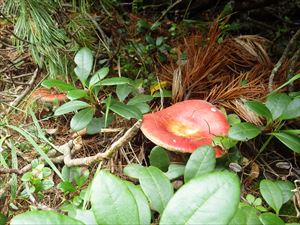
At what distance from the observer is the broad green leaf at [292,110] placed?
132 centimetres

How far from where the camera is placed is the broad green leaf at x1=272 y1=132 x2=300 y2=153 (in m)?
1.24

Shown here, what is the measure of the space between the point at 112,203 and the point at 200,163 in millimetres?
466

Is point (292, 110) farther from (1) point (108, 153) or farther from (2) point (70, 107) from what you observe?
(2) point (70, 107)

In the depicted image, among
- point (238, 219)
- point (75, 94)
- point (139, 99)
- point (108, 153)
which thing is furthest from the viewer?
point (139, 99)

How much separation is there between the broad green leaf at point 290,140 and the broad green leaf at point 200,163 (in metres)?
0.28

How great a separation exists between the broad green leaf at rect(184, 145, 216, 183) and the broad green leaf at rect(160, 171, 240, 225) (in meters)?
0.38

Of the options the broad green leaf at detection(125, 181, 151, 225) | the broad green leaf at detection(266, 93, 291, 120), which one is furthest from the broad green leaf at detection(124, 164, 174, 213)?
the broad green leaf at detection(266, 93, 291, 120)

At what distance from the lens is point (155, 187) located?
1053 mm

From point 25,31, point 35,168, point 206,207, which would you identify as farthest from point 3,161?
point 206,207

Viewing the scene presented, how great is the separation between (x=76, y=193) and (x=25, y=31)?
0.95 metres

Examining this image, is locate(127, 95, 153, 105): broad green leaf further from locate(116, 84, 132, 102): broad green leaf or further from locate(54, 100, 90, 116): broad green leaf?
locate(54, 100, 90, 116): broad green leaf

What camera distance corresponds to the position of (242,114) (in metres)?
1.53

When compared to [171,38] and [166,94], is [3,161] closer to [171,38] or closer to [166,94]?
[166,94]

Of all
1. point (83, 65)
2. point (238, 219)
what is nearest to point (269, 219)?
point (238, 219)
